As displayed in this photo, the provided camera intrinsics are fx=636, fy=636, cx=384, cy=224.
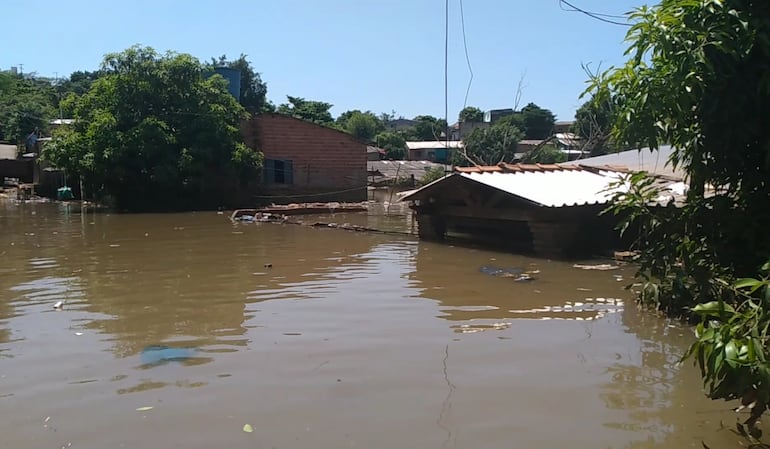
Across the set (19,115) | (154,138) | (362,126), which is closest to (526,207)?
(154,138)

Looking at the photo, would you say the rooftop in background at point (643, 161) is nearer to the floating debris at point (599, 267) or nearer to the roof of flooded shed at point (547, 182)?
the roof of flooded shed at point (547, 182)

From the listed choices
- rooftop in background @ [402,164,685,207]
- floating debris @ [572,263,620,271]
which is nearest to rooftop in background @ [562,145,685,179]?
rooftop in background @ [402,164,685,207]

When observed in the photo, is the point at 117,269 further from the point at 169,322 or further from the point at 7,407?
the point at 7,407

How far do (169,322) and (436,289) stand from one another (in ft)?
11.6

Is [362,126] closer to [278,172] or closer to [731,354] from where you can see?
[278,172]

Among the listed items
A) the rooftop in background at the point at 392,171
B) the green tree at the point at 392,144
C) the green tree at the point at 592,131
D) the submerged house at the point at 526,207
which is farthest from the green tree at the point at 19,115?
the submerged house at the point at 526,207

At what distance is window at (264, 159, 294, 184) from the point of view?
29594 mm

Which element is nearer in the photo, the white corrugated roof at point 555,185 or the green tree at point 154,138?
the white corrugated roof at point 555,185

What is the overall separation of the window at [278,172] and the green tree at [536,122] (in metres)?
29.9

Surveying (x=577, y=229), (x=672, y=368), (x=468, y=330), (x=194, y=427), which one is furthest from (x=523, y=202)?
(x=194, y=427)

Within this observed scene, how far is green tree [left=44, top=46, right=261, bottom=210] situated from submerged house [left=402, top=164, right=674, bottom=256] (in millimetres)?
14299

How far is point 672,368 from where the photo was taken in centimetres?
518

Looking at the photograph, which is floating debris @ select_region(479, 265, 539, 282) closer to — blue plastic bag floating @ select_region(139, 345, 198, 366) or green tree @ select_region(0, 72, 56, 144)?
blue plastic bag floating @ select_region(139, 345, 198, 366)

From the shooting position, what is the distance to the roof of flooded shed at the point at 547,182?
11070 millimetres
